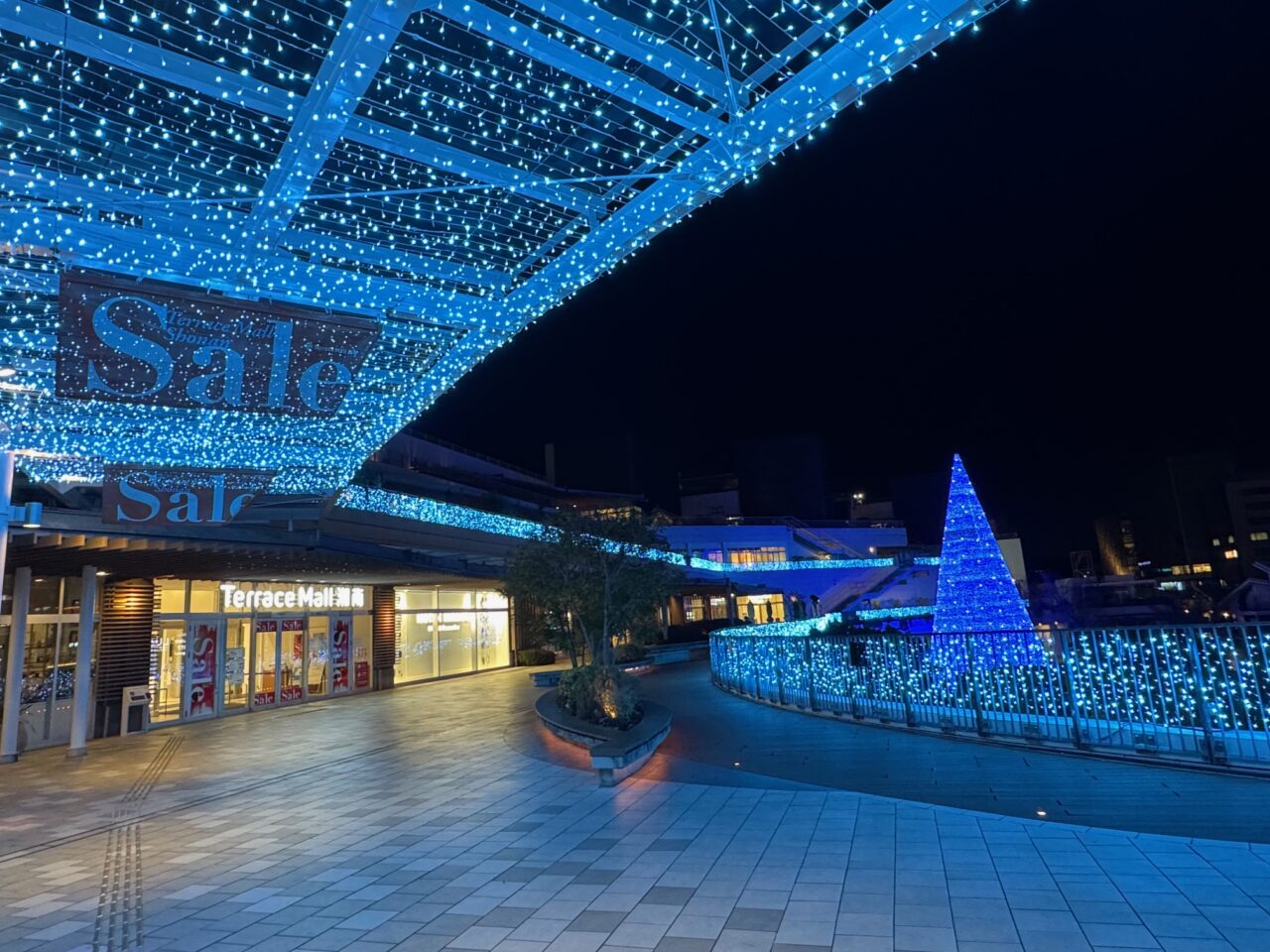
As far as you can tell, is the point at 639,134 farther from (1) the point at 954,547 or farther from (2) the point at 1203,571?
(2) the point at 1203,571

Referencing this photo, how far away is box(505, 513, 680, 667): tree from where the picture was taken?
1116 cm

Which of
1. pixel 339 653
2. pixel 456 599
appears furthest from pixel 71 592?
pixel 456 599

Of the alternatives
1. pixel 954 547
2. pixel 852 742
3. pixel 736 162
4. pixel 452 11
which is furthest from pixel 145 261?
pixel 954 547

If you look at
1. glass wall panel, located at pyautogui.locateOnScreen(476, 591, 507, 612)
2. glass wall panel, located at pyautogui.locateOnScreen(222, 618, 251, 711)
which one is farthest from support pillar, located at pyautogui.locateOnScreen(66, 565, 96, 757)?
glass wall panel, located at pyautogui.locateOnScreen(476, 591, 507, 612)

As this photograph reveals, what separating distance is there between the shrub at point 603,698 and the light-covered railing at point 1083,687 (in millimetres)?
2842

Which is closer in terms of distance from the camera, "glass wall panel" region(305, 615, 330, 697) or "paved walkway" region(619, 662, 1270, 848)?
"paved walkway" region(619, 662, 1270, 848)

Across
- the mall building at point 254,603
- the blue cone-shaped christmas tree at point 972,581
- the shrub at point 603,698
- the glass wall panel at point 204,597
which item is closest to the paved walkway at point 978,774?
the shrub at point 603,698

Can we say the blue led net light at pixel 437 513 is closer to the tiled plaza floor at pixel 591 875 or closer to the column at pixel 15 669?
the column at pixel 15 669

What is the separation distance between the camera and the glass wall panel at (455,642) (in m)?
23.0

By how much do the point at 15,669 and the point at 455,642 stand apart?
1350 cm

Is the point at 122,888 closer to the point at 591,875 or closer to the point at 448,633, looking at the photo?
the point at 591,875

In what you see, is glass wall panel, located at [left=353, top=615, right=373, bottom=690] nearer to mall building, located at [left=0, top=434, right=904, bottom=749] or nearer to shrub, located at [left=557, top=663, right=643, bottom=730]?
mall building, located at [left=0, top=434, right=904, bottom=749]

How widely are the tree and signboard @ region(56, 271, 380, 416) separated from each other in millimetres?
6739

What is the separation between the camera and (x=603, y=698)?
997cm
